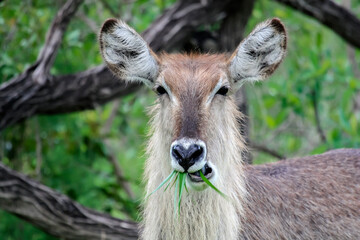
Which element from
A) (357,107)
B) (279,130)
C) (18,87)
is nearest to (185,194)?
(18,87)

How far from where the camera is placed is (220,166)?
18.4 ft

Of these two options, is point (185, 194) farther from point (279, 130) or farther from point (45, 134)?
point (279, 130)

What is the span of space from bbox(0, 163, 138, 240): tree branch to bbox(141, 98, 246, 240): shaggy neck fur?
1651mm

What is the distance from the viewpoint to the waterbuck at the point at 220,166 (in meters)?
5.37

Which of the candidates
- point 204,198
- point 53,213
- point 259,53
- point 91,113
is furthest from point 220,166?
point 91,113

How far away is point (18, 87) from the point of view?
301 inches

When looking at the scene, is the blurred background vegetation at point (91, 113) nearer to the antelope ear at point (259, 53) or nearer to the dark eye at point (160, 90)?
the dark eye at point (160, 90)

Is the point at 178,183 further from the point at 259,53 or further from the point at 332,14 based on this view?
the point at 332,14

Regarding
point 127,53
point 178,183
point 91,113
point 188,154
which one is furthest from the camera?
point 91,113

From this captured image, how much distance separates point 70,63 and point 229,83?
4.16 m

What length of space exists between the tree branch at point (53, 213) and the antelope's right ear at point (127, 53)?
6.69 feet

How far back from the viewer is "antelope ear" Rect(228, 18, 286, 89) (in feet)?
19.0

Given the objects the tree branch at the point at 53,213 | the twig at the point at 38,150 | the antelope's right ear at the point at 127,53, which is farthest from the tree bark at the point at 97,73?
the antelope's right ear at the point at 127,53

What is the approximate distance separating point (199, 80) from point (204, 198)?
1.08m
